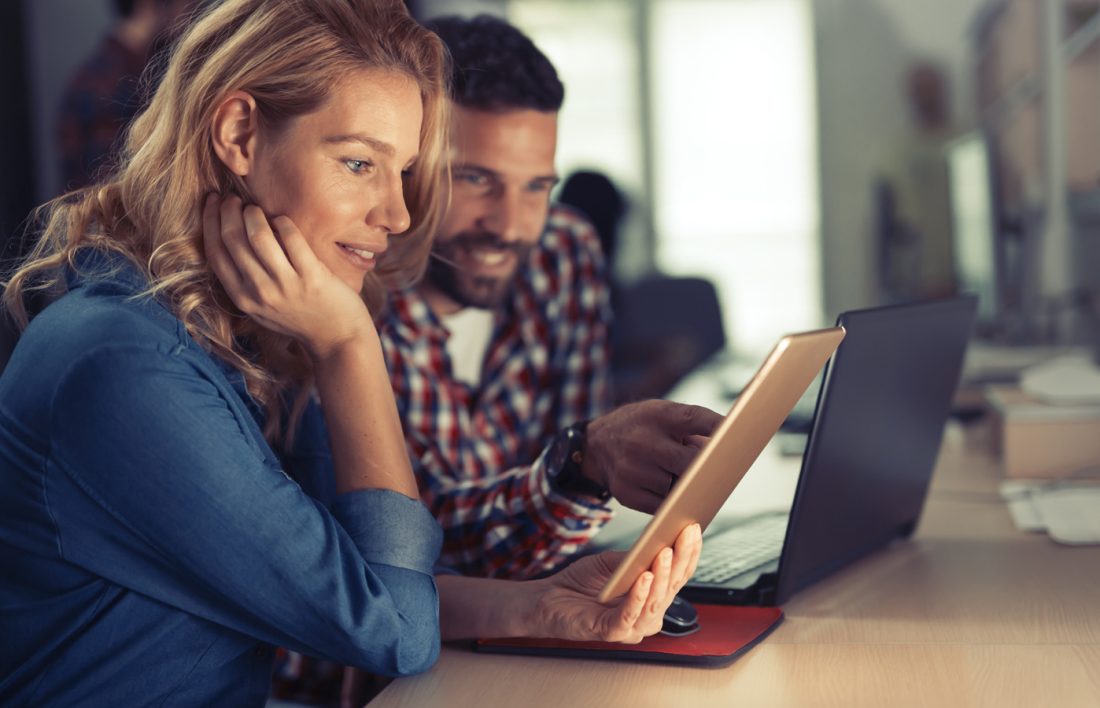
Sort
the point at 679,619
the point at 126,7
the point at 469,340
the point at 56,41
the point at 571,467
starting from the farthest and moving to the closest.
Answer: the point at 56,41 < the point at 126,7 < the point at 469,340 < the point at 571,467 < the point at 679,619

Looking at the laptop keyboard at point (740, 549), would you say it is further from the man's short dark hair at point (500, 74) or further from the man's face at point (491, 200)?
the man's short dark hair at point (500, 74)

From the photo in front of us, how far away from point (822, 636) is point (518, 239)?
83 centimetres

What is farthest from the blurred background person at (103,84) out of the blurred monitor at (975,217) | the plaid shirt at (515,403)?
the blurred monitor at (975,217)

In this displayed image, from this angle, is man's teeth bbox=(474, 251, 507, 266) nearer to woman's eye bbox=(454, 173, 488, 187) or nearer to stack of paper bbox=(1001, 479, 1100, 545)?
woman's eye bbox=(454, 173, 488, 187)

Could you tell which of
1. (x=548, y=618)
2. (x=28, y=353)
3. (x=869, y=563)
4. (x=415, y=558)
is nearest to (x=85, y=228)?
(x=28, y=353)

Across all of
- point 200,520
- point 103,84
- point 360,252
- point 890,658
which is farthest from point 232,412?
point 103,84

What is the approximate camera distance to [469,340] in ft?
5.92

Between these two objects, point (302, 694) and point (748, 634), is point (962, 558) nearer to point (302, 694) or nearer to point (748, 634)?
point (748, 634)

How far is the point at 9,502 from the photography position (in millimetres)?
911

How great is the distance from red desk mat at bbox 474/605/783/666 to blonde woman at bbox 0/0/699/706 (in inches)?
0.6

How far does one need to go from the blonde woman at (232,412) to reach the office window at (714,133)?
5.28 metres

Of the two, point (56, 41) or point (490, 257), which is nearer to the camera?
point (490, 257)

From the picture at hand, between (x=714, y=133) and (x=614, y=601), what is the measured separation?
5.61 m

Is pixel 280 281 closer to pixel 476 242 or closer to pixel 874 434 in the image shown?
pixel 874 434
